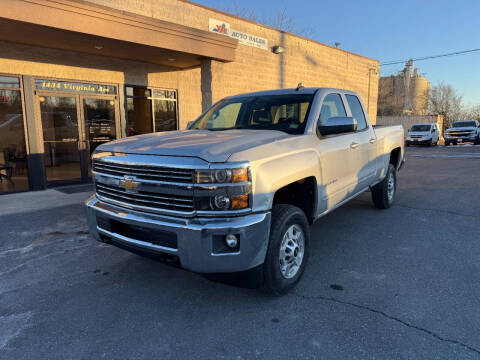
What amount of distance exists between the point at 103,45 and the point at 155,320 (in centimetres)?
710

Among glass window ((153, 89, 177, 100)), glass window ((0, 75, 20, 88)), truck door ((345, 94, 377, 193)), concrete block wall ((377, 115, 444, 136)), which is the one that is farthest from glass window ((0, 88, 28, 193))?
concrete block wall ((377, 115, 444, 136))

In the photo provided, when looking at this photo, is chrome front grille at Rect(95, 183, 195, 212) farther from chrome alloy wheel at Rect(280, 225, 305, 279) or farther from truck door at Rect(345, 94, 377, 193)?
truck door at Rect(345, 94, 377, 193)

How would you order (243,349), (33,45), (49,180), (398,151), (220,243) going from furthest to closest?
(49,180) → (33,45) → (398,151) → (220,243) → (243,349)

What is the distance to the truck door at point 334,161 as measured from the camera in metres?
3.73

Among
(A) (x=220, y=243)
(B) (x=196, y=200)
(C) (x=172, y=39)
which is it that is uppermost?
(C) (x=172, y=39)

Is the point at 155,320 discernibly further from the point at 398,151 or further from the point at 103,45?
the point at 103,45

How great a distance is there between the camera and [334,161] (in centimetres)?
394

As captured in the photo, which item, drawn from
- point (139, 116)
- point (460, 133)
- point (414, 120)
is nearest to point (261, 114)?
point (139, 116)

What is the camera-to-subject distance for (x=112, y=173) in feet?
10.6

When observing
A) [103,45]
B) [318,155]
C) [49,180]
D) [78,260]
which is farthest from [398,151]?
[49,180]

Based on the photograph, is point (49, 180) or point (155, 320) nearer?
point (155, 320)

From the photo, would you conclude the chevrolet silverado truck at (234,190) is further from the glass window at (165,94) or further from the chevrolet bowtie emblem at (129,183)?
the glass window at (165,94)

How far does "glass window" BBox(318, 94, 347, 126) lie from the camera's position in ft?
13.1

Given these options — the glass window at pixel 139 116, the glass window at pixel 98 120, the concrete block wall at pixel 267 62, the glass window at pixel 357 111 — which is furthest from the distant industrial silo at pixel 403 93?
the glass window at pixel 357 111
